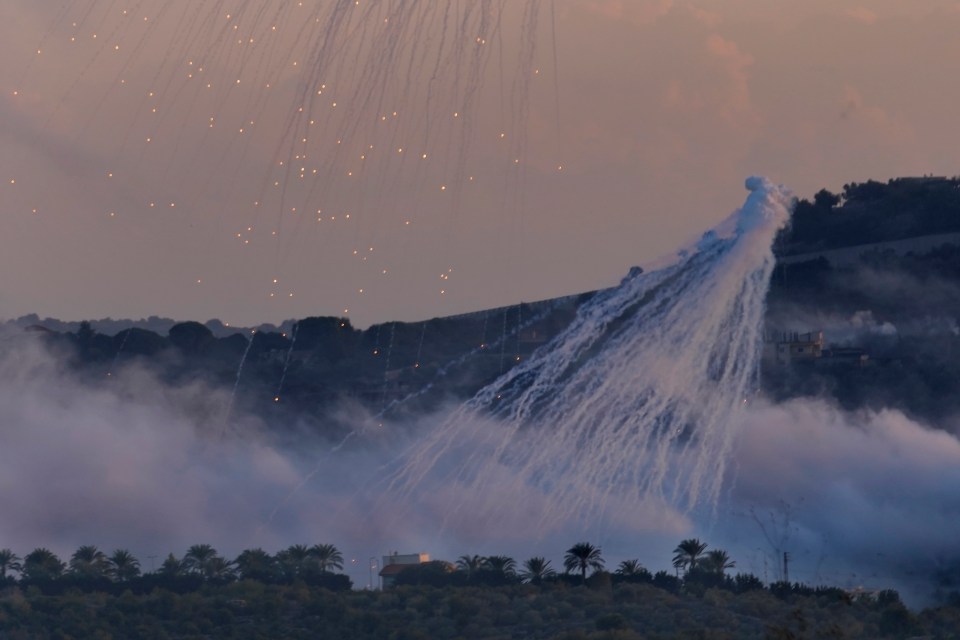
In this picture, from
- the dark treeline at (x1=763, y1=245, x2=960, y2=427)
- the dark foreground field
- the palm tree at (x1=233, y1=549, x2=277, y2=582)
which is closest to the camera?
the dark foreground field

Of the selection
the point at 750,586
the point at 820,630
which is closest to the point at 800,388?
the point at 750,586

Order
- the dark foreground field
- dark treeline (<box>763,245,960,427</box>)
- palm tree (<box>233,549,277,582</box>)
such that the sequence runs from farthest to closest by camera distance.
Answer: dark treeline (<box>763,245,960,427</box>)
palm tree (<box>233,549,277,582</box>)
the dark foreground field

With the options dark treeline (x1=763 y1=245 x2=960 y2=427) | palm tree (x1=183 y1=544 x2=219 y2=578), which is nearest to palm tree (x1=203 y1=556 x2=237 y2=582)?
palm tree (x1=183 y1=544 x2=219 y2=578)

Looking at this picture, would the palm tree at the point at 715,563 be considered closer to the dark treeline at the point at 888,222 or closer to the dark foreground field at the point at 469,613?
the dark foreground field at the point at 469,613

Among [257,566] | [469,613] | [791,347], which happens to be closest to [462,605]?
[469,613]

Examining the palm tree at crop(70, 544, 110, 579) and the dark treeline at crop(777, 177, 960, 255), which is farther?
the dark treeline at crop(777, 177, 960, 255)

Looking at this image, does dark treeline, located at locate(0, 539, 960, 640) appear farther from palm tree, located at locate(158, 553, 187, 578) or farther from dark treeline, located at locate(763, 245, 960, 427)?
dark treeline, located at locate(763, 245, 960, 427)
